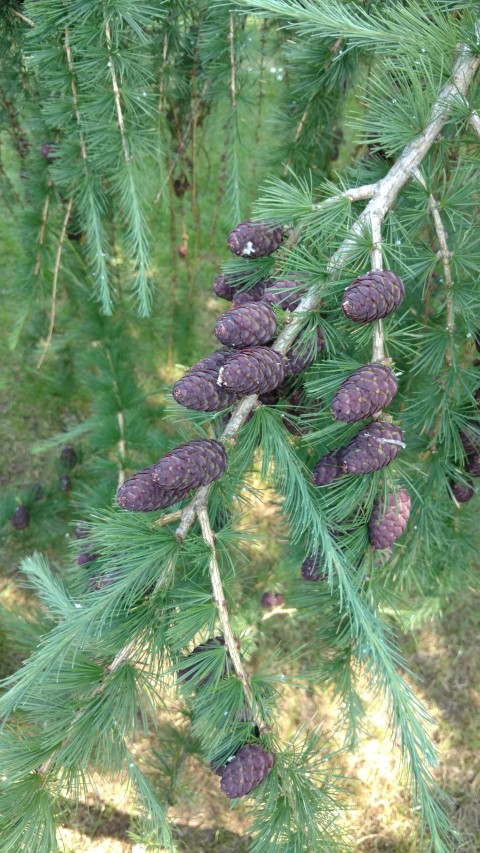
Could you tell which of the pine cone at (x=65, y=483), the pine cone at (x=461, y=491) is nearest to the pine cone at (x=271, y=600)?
the pine cone at (x=65, y=483)

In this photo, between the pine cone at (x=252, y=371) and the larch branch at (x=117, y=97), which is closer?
the pine cone at (x=252, y=371)

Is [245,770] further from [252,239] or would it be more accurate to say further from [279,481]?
[252,239]

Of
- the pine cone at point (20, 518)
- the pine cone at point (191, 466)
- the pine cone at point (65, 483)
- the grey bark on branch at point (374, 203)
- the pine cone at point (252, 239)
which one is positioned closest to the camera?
the pine cone at point (191, 466)

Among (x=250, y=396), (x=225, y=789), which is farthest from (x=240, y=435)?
(x=225, y=789)

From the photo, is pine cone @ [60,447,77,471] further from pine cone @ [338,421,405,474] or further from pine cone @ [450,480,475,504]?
pine cone @ [338,421,405,474]

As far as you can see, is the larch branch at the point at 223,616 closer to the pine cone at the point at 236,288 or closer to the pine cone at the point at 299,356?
the pine cone at the point at 299,356

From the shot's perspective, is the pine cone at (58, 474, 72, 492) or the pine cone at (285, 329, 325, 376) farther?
the pine cone at (58, 474, 72, 492)

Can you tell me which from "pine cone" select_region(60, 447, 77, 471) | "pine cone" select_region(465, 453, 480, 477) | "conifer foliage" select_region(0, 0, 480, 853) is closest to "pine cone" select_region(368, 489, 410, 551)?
"conifer foliage" select_region(0, 0, 480, 853)
